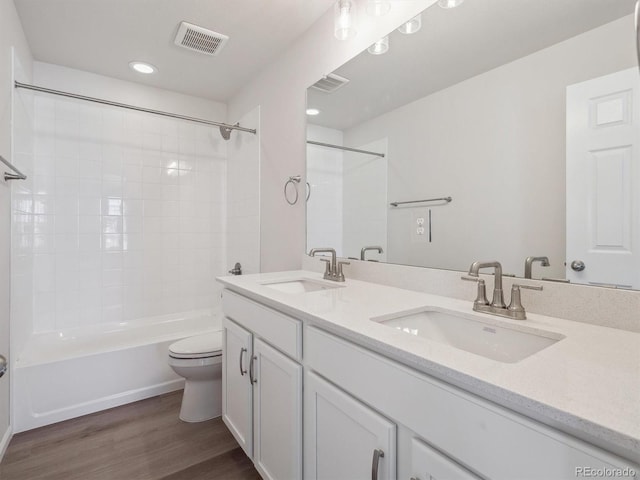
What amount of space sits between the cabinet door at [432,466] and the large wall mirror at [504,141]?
2.20 ft

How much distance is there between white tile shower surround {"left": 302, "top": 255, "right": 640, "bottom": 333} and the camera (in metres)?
0.86

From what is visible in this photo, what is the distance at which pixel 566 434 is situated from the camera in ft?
1.63

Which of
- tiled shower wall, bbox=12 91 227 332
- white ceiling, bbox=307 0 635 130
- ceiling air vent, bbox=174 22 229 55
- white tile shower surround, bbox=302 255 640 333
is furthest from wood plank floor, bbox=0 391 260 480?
ceiling air vent, bbox=174 22 229 55

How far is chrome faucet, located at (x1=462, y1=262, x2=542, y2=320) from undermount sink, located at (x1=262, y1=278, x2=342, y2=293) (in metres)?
0.78

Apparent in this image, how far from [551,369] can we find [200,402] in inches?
76.3

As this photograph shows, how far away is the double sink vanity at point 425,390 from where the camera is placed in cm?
50

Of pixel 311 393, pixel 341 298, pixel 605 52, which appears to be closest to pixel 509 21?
pixel 605 52

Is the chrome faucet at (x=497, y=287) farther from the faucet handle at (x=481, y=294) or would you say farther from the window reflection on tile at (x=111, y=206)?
the window reflection on tile at (x=111, y=206)

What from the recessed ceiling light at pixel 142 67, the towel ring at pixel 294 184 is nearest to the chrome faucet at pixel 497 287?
the towel ring at pixel 294 184

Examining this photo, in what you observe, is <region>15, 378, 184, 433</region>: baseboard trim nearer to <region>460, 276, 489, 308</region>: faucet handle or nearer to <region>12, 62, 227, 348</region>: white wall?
<region>12, 62, 227, 348</region>: white wall

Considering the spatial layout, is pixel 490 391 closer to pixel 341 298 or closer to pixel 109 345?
pixel 341 298

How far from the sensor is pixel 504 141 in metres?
1.12

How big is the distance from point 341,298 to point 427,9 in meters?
1.24

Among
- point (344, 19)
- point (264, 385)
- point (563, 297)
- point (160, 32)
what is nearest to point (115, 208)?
point (160, 32)
